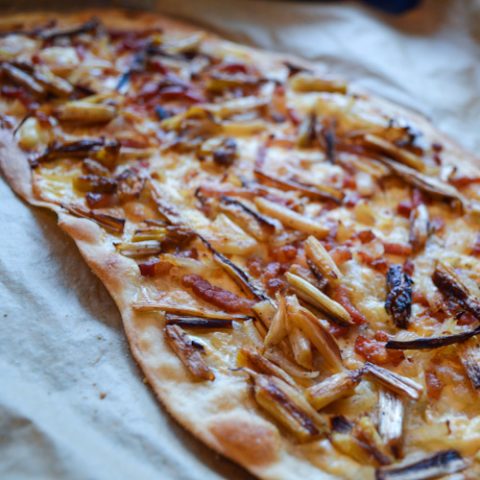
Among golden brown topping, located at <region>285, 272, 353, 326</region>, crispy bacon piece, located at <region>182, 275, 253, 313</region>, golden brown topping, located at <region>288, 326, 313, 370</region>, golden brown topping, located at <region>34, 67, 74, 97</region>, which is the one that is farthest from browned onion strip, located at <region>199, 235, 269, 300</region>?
golden brown topping, located at <region>34, 67, 74, 97</region>

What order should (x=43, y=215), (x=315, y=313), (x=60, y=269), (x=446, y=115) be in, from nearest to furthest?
(x=315, y=313), (x=60, y=269), (x=43, y=215), (x=446, y=115)

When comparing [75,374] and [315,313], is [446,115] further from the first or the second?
[75,374]

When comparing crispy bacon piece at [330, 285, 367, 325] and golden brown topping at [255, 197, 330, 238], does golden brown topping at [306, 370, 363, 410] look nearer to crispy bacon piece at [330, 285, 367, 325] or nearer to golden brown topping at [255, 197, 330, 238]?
crispy bacon piece at [330, 285, 367, 325]

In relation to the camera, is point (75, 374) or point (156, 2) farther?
point (156, 2)

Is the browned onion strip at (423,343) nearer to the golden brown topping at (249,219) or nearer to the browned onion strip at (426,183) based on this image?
the golden brown topping at (249,219)

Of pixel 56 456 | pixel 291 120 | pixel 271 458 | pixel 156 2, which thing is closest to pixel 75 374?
pixel 56 456

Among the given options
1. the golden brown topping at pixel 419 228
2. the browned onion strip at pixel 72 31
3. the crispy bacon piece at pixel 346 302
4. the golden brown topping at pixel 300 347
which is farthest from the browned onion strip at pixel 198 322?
the browned onion strip at pixel 72 31

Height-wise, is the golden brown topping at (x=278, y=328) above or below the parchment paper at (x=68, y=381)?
above

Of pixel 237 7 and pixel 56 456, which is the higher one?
pixel 237 7
